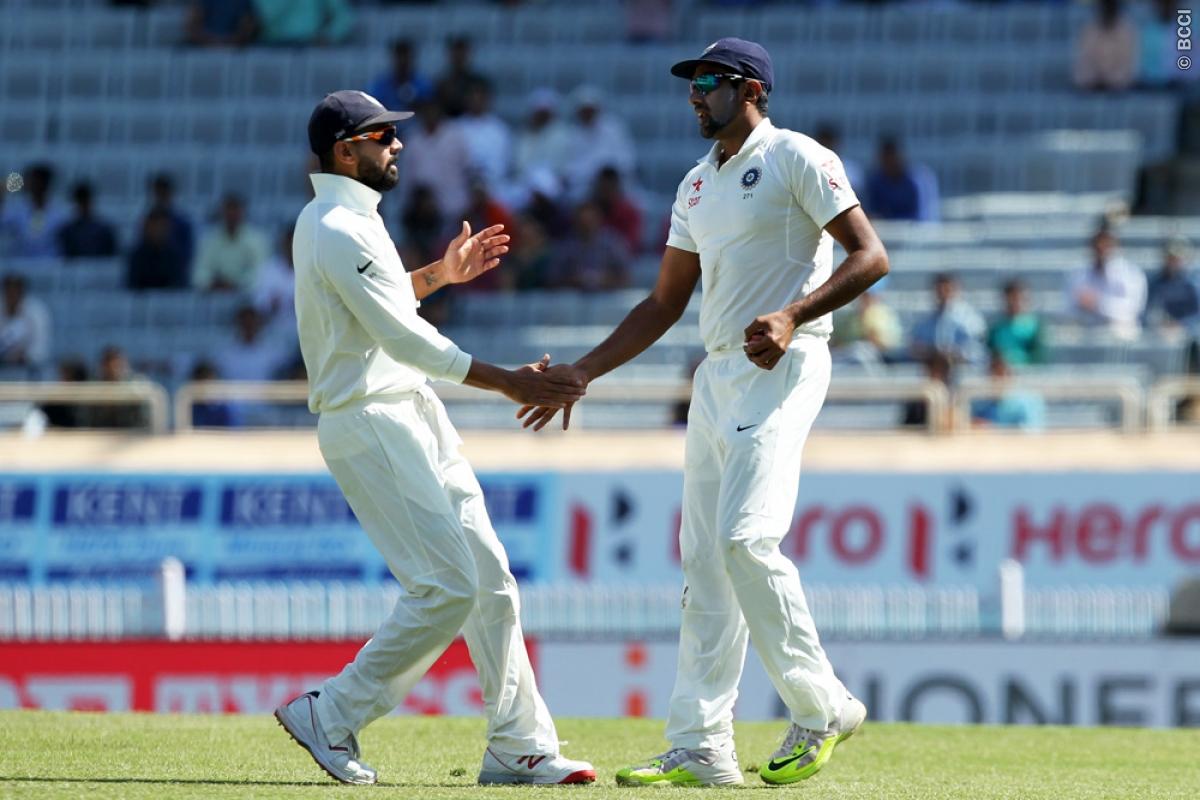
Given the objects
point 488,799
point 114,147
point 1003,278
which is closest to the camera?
point 488,799

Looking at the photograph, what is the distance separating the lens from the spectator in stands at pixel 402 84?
67.2ft

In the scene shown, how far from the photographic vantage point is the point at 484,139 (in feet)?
65.5

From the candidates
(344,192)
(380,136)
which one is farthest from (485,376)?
(380,136)

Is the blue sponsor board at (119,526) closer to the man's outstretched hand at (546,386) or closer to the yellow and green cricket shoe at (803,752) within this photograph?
the man's outstretched hand at (546,386)

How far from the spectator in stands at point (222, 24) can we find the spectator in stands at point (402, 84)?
2260mm

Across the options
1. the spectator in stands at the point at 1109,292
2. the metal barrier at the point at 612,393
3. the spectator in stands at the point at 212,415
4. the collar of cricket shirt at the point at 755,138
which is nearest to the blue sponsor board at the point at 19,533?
the metal barrier at the point at 612,393

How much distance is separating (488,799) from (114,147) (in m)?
16.2

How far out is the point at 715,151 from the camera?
7895 mm

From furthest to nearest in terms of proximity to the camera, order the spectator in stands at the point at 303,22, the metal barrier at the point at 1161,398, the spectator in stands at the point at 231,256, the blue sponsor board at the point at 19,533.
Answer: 1. the spectator in stands at the point at 303,22
2. the spectator in stands at the point at 231,256
3. the blue sponsor board at the point at 19,533
4. the metal barrier at the point at 1161,398

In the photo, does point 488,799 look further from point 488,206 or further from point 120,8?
point 120,8

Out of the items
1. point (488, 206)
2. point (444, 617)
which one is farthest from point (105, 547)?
point (444, 617)

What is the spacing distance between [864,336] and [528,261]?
3.27 m

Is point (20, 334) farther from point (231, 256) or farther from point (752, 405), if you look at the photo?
point (752, 405)

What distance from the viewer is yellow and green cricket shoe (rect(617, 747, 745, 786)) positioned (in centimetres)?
766
